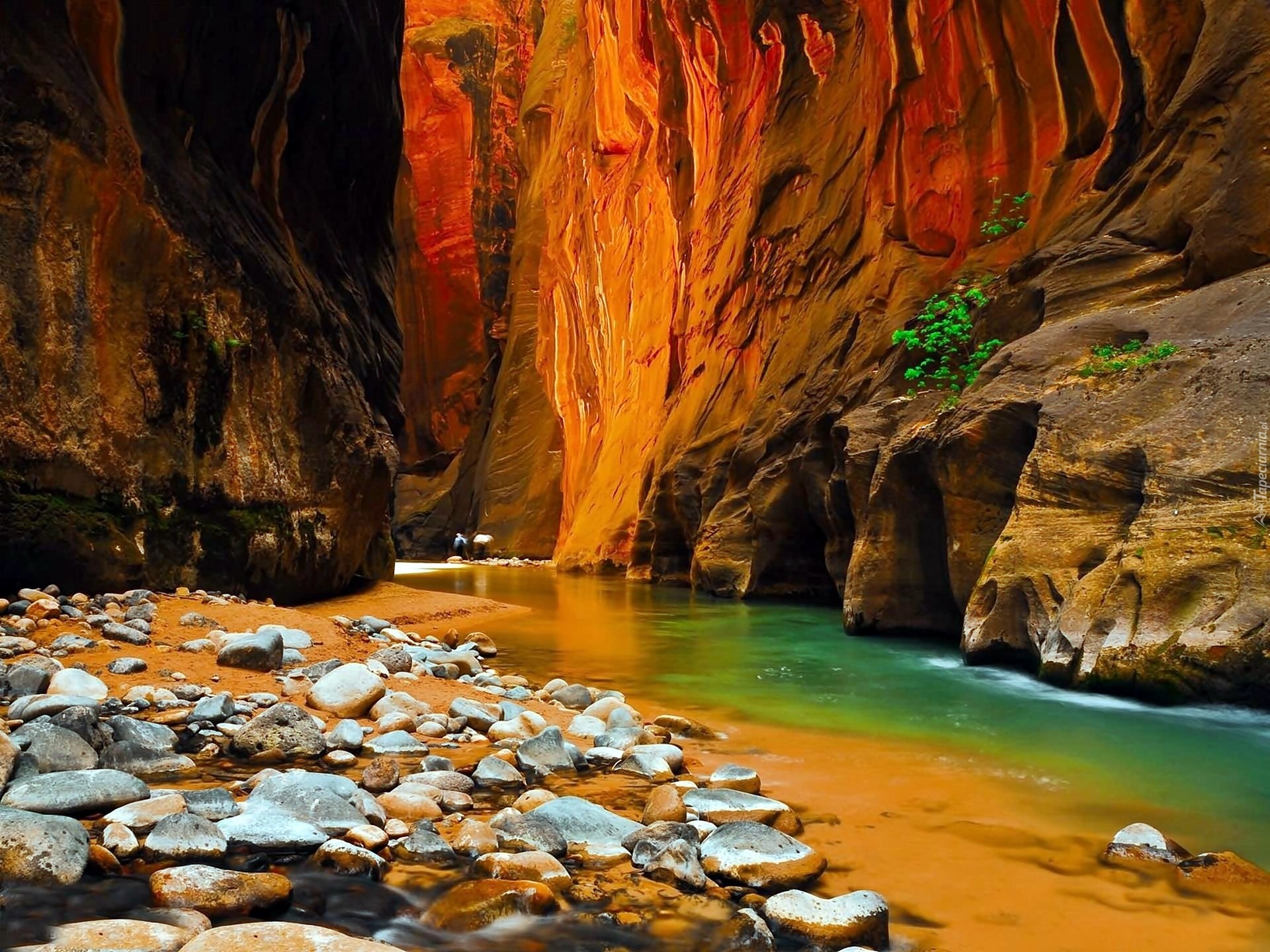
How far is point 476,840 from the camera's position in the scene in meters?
2.34

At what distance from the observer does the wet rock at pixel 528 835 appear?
233 centimetres

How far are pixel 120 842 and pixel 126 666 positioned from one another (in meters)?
2.31

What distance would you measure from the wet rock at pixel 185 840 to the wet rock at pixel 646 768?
1498mm

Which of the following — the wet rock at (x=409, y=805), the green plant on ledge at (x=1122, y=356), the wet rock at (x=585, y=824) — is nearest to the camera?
the wet rock at (x=585, y=824)

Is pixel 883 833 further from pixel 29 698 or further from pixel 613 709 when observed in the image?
pixel 29 698

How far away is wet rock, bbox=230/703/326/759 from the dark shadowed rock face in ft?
11.2

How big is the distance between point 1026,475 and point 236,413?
6561 mm

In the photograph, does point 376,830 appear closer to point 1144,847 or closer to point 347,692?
point 347,692

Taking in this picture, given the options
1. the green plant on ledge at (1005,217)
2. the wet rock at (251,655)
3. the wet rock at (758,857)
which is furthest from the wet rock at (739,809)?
the green plant on ledge at (1005,217)

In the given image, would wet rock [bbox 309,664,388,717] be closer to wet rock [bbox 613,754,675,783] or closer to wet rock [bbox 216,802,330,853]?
wet rock [bbox 613,754,675,783]

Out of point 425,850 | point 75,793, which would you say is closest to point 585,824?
point 425,850

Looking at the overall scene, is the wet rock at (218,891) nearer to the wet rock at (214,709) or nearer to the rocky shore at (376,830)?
the rocky shore at (376,830)

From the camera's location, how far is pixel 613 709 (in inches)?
167

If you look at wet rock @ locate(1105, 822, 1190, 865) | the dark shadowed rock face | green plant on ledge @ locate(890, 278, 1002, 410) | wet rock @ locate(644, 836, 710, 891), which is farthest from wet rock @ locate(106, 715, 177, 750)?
green plant on ledge @ locate(890, 278, 1002, 410)
